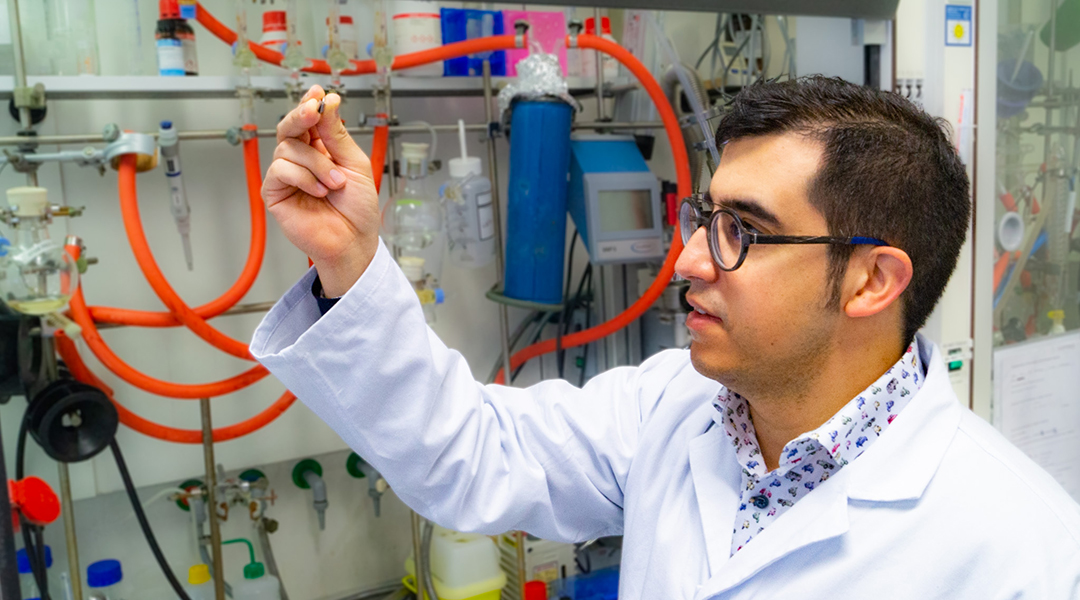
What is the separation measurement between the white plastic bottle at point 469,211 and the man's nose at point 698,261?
910 mm

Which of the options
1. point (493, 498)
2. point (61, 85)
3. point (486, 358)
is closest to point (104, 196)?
point (61, 85)

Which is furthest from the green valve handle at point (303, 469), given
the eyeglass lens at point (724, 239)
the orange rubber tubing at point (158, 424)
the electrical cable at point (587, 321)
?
the eyeglass lens at point (724, 239)

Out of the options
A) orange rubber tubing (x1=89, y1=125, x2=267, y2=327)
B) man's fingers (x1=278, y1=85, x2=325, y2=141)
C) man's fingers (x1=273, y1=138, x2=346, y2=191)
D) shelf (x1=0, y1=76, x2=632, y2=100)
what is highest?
shelf (x1=0, y1=76, x2=632, y2=100)

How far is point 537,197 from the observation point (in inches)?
74.1

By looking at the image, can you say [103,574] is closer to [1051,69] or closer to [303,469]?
[303,469]

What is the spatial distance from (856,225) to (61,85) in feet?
4.99

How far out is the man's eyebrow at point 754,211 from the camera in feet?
3.36

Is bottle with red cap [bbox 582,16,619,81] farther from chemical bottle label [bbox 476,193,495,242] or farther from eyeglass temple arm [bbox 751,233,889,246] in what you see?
eyeglass temple arm [bbox 751,233,889,246]

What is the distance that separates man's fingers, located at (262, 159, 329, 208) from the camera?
0.91m

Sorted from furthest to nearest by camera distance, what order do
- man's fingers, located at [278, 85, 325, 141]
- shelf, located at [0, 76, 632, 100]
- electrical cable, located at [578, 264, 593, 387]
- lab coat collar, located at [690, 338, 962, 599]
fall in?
electrical cable, located at [578, 264, 593, 387], shelf, located at [0, 76, 632, 100], lab coat collar, located at [690, 338, 962, 599], man's fingers, located at [278, 85, 325, 141]

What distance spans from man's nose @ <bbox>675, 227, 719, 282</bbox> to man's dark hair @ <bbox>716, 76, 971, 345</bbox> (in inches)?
5.7

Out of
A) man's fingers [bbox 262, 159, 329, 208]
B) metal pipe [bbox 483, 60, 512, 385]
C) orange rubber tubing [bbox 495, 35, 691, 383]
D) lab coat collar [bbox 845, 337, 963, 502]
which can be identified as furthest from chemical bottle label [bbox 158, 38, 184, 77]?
lab coat collar [bbox 845, 337, 963, 502]

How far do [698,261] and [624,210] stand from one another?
0.98 m

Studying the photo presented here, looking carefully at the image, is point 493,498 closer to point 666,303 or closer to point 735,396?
point 735,396
